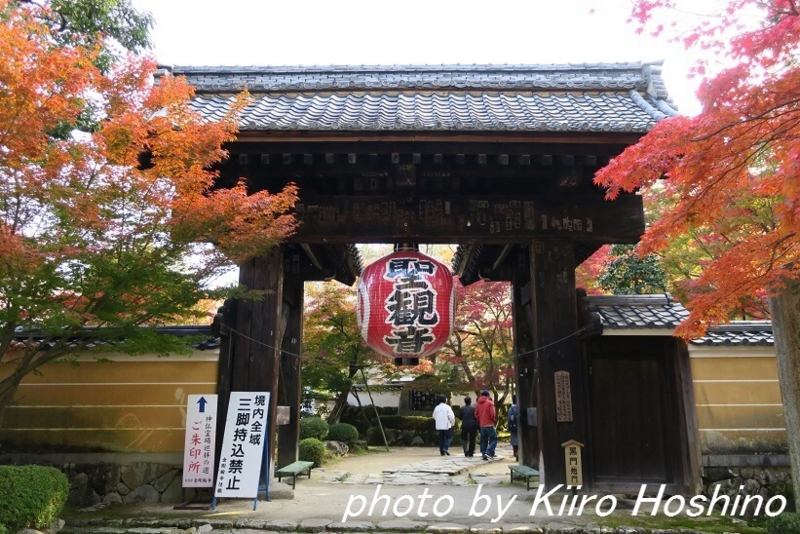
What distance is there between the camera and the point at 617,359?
29.6 ft

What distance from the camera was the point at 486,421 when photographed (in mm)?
15805

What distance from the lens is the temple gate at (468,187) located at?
7.54 m

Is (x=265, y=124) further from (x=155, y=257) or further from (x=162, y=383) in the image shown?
(x=162, y=383)

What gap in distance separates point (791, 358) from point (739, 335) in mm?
2753

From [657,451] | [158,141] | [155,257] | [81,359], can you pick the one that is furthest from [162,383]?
[657,451]

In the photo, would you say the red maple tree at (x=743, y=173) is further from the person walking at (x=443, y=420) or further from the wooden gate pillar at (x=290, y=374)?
the person walking at (x=443, y=420)

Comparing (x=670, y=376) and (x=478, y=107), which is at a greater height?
(x=478, y=107)

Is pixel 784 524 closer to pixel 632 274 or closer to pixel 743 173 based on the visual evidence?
pixel 743 173

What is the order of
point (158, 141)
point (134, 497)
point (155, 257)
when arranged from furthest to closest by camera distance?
point (134, 497), point (158, 141), point (155, 257)

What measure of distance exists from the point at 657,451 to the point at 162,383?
742 centimetres

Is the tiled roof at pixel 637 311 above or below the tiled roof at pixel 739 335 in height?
above

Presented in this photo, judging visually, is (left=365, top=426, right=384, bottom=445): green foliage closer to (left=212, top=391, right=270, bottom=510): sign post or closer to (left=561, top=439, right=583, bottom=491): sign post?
(left=212, top=391, right=270, bottom=510): sign post

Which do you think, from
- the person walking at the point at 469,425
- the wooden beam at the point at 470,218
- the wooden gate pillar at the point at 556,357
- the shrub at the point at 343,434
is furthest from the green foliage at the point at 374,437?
A: the wooden beam at the point at 470,218

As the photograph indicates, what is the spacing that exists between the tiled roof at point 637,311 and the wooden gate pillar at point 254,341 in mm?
4625
